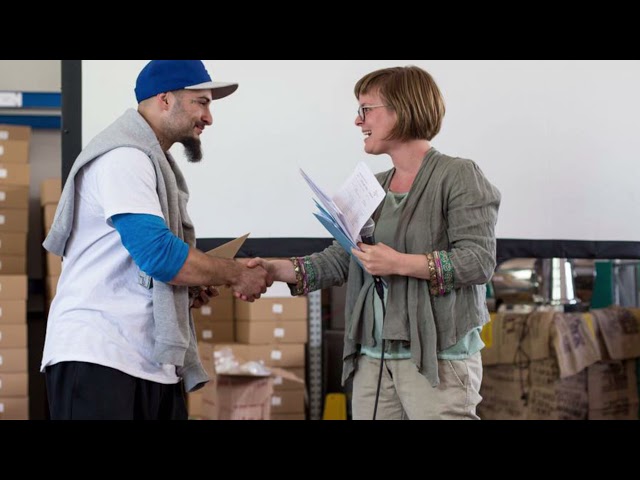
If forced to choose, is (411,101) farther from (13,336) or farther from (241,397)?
(13,336)

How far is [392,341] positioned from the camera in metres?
2.03

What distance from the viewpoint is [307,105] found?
3.14 m

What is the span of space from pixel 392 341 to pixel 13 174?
3576 mm

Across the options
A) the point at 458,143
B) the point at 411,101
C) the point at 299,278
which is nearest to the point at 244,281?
the point at 299,278

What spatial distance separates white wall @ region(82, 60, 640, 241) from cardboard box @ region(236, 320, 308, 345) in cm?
154

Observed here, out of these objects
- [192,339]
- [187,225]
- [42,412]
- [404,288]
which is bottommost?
[42,412]

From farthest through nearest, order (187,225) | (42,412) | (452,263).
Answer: (42,412) → (187,225) → (452,263)

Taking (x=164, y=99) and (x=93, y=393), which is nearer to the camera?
(x=93, y=393)

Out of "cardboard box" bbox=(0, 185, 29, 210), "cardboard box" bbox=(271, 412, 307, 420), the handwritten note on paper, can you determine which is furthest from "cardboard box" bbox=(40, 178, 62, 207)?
the handwritten note on paper

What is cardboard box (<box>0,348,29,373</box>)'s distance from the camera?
466cm

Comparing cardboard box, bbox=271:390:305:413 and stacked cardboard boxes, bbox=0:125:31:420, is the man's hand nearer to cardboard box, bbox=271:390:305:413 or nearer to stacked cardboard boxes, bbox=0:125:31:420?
cardboard box, bbox=271:390:305:413

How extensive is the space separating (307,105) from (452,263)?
54.0 inches

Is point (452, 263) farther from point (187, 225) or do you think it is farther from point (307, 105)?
point (307, 105)
